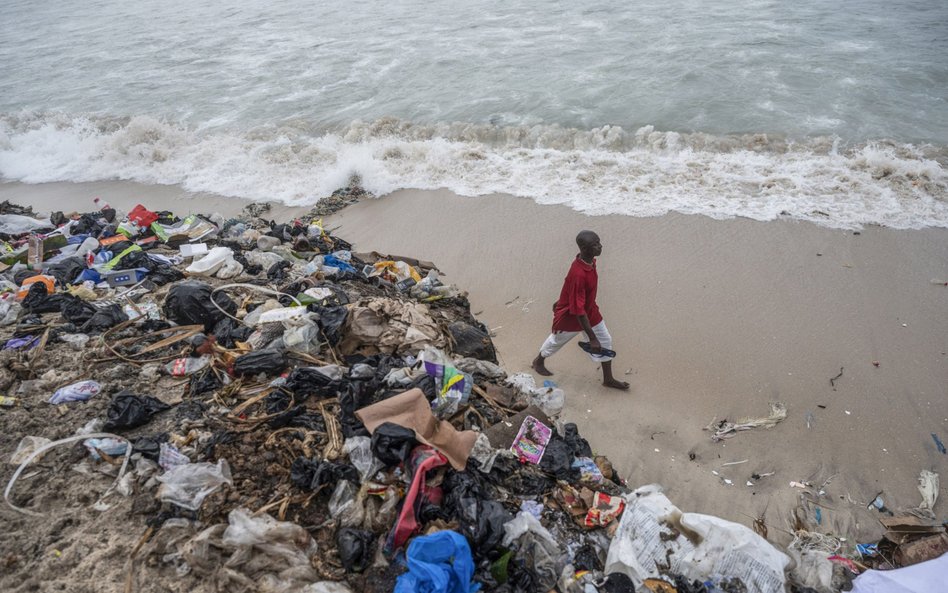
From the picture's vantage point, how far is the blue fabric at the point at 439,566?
240cm

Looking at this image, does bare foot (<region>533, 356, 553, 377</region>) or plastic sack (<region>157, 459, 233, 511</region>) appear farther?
bare foot (<region>533, 356, 553, 377</region>)

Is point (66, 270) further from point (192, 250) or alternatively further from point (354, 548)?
point (354, 548)

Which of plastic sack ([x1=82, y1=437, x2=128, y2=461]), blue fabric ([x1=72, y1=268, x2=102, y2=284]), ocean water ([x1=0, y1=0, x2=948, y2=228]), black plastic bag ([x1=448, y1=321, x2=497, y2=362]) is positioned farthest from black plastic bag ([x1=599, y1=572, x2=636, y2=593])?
blue fabric ([x1=72, y1=268, x2=102, y2=284])

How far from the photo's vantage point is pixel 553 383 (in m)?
4.83

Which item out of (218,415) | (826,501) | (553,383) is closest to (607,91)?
(553,383)

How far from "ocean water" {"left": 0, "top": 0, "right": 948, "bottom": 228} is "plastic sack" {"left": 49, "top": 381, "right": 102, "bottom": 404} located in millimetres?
5822

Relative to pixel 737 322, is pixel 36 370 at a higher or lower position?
higher

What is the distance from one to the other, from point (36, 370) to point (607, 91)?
11563 mm

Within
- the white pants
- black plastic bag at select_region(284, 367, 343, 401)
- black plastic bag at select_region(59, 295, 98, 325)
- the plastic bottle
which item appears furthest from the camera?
black plastic bag at select_region(59, 295, 98, 325)

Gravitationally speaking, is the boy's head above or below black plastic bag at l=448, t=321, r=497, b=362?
above

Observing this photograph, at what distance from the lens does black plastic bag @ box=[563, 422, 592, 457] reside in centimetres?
382

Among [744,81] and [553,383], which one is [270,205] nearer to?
[553,383]

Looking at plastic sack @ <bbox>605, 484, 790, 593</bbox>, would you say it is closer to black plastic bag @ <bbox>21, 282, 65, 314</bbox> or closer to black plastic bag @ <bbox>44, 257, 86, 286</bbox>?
black plastic bag @ <bbox>21, 282, 65, 314</bbox>

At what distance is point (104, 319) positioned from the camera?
462cm
